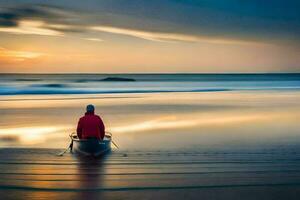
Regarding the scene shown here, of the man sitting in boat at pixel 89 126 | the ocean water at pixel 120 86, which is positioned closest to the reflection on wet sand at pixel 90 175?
the man sitting in boat at pixel 89 126

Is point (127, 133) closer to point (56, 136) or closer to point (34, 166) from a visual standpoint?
point (56, 136)

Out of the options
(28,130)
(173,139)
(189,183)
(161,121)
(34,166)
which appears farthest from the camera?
(161,121)

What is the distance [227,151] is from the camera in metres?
11.1

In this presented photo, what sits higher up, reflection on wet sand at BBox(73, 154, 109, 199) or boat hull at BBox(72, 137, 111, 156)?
boat hull at BBox(72, 137, 111, 156)

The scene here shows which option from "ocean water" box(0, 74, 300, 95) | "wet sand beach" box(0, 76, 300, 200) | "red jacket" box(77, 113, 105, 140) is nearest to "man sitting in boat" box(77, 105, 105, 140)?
"red jacket" box(77, 113, 105, 140)

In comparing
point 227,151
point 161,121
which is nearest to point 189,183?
point 227,151


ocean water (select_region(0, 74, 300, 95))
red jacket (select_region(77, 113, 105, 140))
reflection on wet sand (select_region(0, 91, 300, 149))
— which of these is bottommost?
red jacket (select_region(77, 113, 105, 140))

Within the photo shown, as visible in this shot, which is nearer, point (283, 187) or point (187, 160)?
point (283, 187)

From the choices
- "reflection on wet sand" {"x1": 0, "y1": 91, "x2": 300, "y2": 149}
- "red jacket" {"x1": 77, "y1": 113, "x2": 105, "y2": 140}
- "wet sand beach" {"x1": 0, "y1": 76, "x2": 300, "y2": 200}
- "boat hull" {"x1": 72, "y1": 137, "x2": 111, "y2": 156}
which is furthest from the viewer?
"reflection on wet sand" {"x1": 0, "y1": 91, "x2": 300, "y2": 149}

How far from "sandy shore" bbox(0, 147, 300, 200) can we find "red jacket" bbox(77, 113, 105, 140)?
2.15ft

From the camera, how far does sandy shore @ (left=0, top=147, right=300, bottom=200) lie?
6.42 meters

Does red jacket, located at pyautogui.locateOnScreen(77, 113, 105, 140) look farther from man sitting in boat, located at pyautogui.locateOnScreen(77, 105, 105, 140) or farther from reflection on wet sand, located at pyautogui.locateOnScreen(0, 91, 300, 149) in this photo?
reflection on wet sand, located at pyautogui.locateOnScreen(0, 91, 300, 149)

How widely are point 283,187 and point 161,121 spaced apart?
11.7 meters

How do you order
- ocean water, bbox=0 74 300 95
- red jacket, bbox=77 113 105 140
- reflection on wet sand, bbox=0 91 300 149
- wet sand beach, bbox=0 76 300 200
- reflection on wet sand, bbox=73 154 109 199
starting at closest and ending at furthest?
1. reflection on wet sand, bbox=73 154 109 199
2. wet sand beach, bbox=0 76 300 200
3. red jacket, bbox=77 113 105 140
4. reflection on wet sand, bbox=0 91 300 149
5. ocean water, bbox=0 74 300 95
